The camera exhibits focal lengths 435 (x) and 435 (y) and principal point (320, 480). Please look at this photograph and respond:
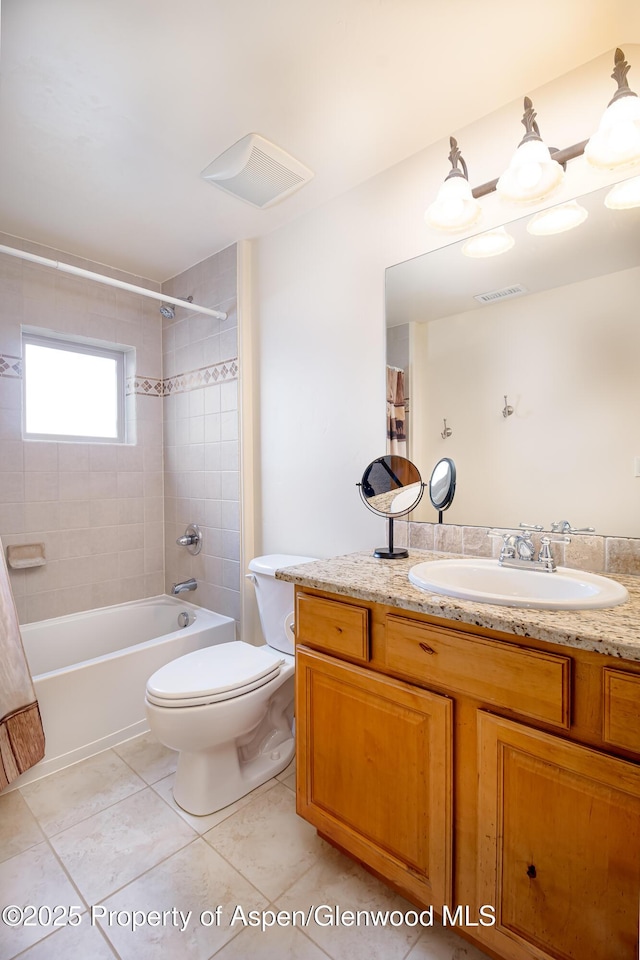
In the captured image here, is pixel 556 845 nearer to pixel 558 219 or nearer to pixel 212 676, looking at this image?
pixel 212 676

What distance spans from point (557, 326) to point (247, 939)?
1833mm

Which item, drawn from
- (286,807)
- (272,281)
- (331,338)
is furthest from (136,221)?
(286,807)

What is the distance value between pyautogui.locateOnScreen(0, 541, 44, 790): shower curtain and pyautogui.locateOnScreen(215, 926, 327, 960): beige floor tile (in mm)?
798

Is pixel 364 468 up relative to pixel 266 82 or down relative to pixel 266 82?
down

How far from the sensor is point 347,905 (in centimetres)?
115

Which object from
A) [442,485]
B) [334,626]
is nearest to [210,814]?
[334,626]

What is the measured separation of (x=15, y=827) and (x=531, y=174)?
255cm

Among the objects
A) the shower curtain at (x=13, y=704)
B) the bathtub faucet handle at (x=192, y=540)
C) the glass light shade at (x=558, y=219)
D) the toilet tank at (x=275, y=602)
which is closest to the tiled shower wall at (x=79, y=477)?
the bathtub faucet handle at (x=192, y=540)

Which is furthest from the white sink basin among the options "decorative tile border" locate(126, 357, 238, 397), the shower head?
the shower head

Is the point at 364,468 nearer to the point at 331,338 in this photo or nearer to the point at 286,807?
the point at 331,338

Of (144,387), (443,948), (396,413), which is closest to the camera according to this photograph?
(443,948)

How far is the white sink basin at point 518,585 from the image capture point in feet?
2.97

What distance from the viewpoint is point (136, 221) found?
80.0 inches

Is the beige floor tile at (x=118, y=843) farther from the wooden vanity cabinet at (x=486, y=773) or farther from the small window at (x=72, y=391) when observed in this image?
the small window at (x=72, y=391)
